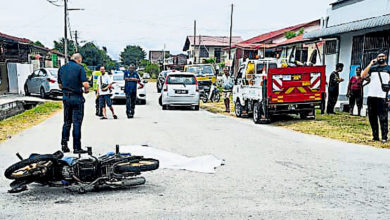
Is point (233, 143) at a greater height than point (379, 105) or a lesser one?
lesser

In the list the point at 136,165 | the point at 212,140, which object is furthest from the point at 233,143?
the point at 136,165

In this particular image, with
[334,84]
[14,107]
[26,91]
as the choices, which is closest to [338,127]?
[334,84]

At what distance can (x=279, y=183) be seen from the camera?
219 inches

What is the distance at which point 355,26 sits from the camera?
1561 cm

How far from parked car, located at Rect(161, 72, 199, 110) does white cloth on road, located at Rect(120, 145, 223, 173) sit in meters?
10.00

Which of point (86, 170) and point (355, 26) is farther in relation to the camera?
point (355, 26)

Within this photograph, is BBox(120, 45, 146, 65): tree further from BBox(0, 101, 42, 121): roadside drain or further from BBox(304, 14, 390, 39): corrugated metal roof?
BBox(304, 14, 390, 39): corrugated metal roof

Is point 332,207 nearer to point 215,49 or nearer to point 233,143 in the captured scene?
point 233,143

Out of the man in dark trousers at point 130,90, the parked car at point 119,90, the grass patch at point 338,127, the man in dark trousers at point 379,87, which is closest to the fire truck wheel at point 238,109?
the grass patch at point 338,127

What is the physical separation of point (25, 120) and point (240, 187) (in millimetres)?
9877

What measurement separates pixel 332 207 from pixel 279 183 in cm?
106

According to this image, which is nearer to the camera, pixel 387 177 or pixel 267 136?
pixel 387 177

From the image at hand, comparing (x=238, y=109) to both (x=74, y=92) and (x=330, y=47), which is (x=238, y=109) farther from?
(x=74, y=92)

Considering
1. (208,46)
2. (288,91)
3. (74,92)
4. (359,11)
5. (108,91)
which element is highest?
(208,46)
